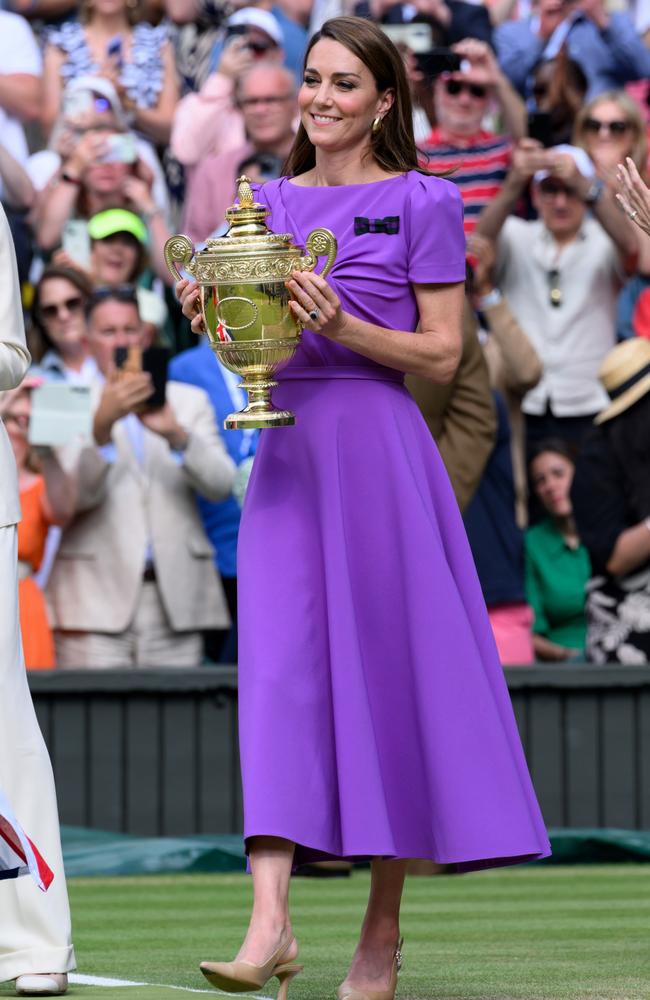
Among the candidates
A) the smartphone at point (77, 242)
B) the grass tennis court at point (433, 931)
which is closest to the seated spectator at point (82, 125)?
the smartphone at point (77, 242)

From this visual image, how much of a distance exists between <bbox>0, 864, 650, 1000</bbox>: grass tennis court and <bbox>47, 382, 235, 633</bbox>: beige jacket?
49.8 inches

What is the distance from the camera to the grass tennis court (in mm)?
4836

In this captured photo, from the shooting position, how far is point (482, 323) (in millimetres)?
10328

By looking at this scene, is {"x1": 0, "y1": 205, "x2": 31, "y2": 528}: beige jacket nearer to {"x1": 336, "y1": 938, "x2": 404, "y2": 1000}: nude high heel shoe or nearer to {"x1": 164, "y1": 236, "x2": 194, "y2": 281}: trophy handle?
{"x1": 164, "y1": 236, "x2": 194, "y2": 281}: trophy handle

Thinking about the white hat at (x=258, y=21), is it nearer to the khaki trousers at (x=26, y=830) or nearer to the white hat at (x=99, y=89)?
the white hat at (x=99, y=89)

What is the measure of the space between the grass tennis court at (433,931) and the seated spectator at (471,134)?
3.46 metres

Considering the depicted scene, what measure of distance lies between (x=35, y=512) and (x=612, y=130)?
3.61 metres

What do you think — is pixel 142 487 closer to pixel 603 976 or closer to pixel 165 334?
pixel 165 334

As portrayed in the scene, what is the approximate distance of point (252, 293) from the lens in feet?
14.1

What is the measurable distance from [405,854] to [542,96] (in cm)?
731

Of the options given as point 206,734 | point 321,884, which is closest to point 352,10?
point 206,734

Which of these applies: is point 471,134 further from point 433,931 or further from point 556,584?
point 433,931

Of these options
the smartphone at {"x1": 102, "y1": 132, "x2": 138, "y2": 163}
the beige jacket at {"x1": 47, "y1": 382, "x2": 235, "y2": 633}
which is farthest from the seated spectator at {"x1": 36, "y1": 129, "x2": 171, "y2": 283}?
the beige jacket at {"x1": 47, "y1": 382, "x2": 235, "y2": 633}

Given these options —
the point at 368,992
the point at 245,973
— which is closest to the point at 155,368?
the point at 368,992
